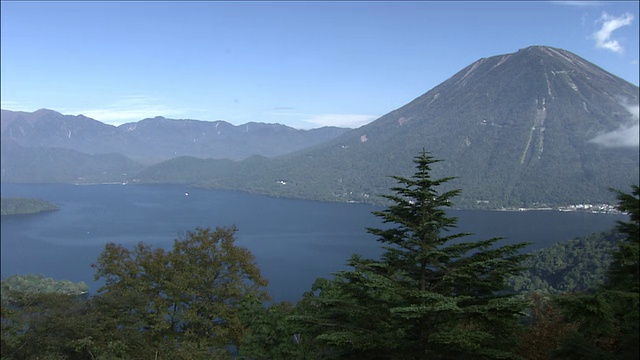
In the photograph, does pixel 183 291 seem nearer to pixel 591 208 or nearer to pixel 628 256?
pixel 628 256

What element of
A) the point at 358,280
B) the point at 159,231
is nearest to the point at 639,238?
the point at 358,280

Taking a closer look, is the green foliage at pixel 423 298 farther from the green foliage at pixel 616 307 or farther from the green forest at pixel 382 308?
the green foliage at pixel 616 307

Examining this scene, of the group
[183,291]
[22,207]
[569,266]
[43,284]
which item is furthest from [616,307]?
[22,207]

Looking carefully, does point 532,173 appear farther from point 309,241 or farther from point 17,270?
point 17,270

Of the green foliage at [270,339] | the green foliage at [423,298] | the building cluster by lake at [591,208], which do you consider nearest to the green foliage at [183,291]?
the green foliage at [270,339]

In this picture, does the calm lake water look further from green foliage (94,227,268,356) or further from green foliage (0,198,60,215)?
green foliage (94,227,268,356)

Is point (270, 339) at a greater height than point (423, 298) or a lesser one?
lesser
